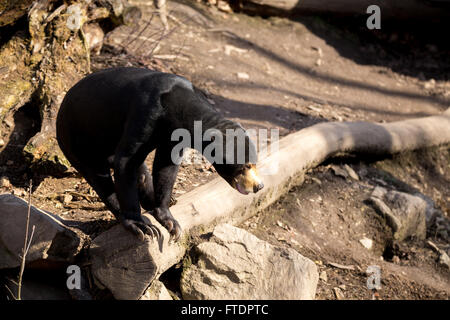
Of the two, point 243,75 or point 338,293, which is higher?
point 243,75

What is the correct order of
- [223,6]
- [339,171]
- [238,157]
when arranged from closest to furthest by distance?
[238,157] → [339,171] → [223,6]

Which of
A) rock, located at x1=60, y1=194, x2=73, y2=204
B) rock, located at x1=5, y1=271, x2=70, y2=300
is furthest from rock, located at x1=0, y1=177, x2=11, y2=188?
rock, located at x1=5, y1=271, x2=70, y2=300

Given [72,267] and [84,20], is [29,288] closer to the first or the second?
[72,267]

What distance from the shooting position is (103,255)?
310 centimetres

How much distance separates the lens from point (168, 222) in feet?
10.6

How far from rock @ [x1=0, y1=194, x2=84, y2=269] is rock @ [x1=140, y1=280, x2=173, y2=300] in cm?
52

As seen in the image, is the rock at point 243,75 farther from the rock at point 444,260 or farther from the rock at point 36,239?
the rock at point 36,239

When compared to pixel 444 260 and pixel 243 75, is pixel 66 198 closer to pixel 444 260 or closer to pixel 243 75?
pixel 444 260

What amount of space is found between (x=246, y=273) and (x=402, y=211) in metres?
2.37

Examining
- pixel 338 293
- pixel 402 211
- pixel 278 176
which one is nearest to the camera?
pixel 338 293

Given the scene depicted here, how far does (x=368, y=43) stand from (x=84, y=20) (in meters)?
5.88

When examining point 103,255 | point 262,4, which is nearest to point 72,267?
point 103,255

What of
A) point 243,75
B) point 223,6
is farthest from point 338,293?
point 223,6

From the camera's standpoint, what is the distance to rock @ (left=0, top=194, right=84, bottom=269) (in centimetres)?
309
